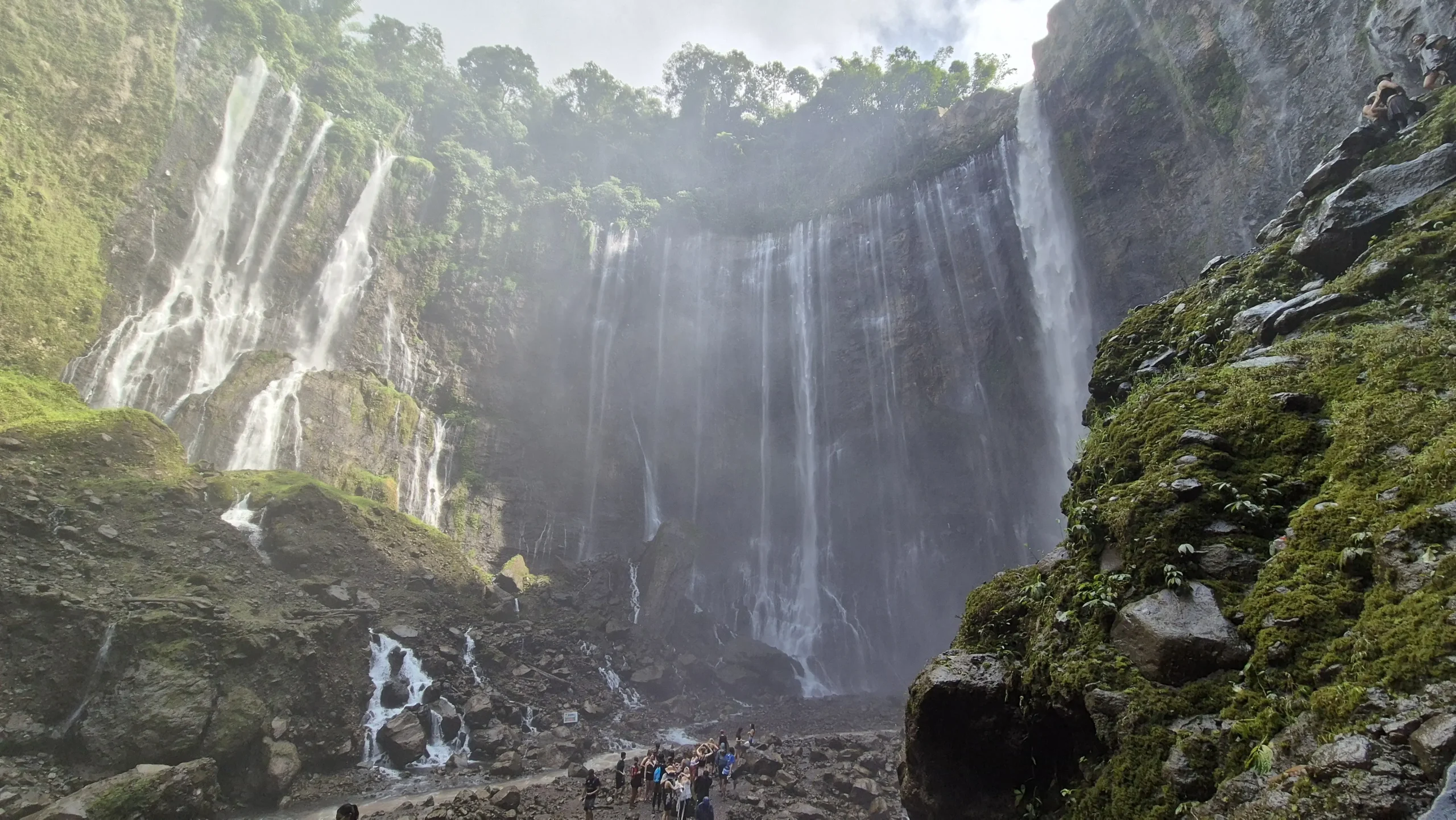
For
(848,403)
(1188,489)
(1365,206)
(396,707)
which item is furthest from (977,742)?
(848,403)

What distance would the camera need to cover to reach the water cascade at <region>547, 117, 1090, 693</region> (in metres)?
28.0

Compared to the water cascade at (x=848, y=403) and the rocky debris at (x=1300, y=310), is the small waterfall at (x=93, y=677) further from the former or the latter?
the water cascade at (x=848, y=403)

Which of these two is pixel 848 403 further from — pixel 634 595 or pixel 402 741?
pixel 402 741

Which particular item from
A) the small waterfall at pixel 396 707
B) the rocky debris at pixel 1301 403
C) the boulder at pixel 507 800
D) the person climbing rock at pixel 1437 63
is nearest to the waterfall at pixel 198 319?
the small waterfall at pixel 396 707

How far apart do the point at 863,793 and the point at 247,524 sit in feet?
54.0

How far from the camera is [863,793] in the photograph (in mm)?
13609

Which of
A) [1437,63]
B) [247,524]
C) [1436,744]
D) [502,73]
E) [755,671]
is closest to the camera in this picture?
[1436,744]

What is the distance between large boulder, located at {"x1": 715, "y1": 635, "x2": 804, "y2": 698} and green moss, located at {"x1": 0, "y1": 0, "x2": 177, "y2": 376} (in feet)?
77.1

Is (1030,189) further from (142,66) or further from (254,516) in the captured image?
(142,66)

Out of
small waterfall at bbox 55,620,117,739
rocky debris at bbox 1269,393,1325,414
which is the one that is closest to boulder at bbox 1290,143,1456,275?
rocky debris at bbox 1269,393,1325,414

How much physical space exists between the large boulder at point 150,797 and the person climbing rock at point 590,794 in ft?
19.9

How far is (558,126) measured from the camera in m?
43.1

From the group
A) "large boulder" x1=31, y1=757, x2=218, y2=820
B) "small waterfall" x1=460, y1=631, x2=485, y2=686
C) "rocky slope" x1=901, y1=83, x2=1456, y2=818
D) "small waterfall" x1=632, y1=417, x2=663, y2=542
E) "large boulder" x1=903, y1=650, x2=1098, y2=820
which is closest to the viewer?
"rocky slope" x1=901, y1=83, x2=1456, y2=818

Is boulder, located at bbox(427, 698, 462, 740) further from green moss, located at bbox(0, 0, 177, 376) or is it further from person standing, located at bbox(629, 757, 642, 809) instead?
green moss, located at bbox(0, 0, 177, 376)
